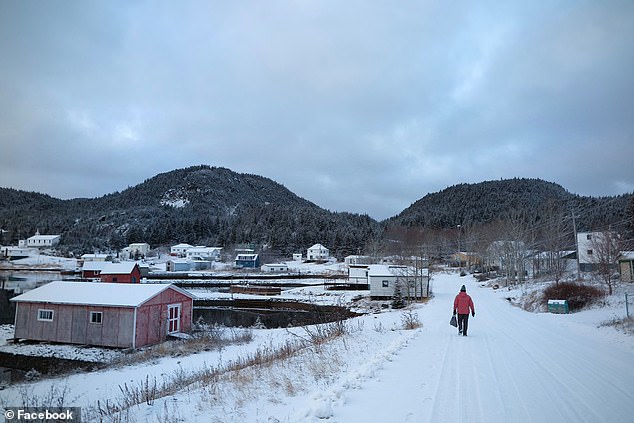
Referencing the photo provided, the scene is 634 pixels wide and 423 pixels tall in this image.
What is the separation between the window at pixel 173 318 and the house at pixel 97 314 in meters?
0.07

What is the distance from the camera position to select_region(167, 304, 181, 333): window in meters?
26.7

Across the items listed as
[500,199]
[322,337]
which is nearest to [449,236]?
[500,199]

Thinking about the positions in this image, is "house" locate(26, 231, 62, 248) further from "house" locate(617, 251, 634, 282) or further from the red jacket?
"house" locate(617, 251, 634, 282)

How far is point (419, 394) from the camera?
6.88 metres

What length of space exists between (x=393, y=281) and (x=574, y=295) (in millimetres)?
22952

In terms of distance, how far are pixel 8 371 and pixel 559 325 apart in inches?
1008

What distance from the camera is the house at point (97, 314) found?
23.5 meters

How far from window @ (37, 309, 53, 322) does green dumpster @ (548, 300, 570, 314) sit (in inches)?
1195

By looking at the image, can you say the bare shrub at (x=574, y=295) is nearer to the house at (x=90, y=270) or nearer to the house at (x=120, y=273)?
the house at (x=120, y=273)

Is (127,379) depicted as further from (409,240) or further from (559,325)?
(409,240)

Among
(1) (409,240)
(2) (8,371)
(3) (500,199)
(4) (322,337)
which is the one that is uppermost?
(3) (500,199)

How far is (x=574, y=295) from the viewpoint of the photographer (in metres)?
23.0

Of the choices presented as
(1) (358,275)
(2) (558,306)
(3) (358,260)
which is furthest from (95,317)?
(3) (358,260)

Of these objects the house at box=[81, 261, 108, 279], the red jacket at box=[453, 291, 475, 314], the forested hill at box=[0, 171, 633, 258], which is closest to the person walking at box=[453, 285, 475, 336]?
the red jacket at box=[453, 291, 475, 314]
